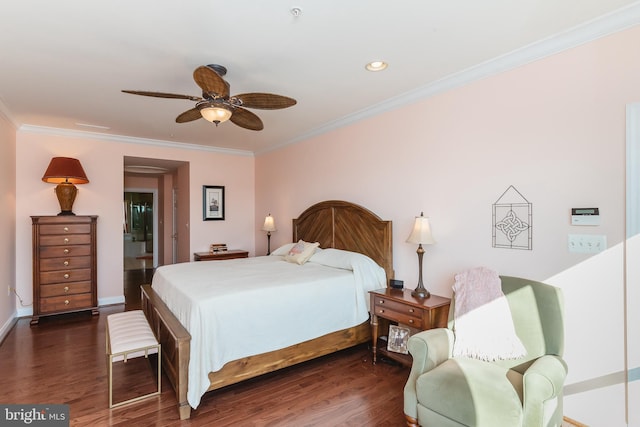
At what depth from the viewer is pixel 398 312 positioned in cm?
276

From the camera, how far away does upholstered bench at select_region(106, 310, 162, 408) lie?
7.44ft

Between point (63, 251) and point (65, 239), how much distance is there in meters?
0.16

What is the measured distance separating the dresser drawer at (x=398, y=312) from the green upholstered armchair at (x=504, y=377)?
39cm

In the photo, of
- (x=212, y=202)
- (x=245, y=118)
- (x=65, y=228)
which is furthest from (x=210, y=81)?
(x=212, y=202)

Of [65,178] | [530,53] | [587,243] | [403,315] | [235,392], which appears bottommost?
[235,392]

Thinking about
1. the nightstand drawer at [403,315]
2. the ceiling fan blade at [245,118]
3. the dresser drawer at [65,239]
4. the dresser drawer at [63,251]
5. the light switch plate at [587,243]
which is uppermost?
the ceiling fan blade at [245,118]

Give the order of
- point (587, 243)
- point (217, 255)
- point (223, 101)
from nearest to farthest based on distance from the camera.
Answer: point (587, 243)
point (223, 101)
point (217, 255)

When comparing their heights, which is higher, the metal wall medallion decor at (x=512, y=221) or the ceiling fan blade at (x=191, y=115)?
the ceiling fan blade at (x=191, y=115)

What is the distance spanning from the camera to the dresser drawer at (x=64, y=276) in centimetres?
410

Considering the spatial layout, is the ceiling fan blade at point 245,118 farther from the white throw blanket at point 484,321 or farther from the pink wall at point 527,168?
the white throw blanket at point 484,321

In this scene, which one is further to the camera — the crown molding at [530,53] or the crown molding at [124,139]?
the crown molding at [124,139]

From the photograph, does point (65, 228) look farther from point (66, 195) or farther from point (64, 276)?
point (64, 276)

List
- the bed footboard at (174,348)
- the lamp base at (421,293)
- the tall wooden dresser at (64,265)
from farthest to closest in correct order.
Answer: the tall wooden dresser at (64,265) → the lamp base at (421,293) → the bed footboard at (174,348)

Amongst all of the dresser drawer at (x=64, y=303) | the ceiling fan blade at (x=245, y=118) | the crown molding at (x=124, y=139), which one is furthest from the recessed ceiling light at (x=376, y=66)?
the dresser drawer at (x=64, y=303)
